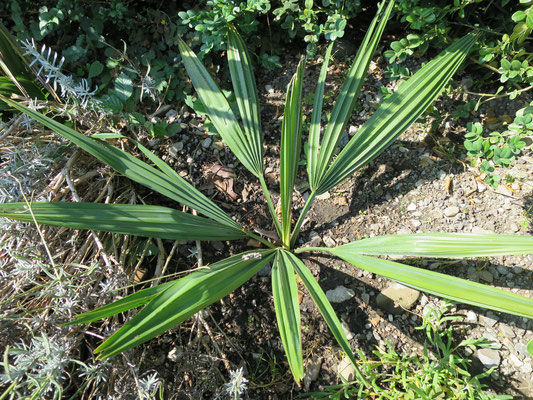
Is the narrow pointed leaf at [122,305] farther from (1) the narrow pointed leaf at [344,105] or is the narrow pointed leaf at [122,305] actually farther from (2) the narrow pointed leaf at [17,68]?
(2) the narrow pointed leaf at [17,68]

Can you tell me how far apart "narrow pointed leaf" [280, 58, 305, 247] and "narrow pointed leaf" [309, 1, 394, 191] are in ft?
0.37

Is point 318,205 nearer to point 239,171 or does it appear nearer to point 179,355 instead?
point 239,171

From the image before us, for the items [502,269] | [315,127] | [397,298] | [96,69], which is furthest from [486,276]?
[96,69]

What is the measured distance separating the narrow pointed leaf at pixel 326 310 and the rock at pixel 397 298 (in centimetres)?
35

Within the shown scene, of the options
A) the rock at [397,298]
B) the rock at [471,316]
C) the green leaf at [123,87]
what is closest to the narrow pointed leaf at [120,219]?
the rock at [397,298]

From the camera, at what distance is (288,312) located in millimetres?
1124

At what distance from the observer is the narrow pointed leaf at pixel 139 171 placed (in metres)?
1.17

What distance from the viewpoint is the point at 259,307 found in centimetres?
150

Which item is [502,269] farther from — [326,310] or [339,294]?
[326,310]

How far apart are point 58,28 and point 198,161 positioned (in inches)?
36.6

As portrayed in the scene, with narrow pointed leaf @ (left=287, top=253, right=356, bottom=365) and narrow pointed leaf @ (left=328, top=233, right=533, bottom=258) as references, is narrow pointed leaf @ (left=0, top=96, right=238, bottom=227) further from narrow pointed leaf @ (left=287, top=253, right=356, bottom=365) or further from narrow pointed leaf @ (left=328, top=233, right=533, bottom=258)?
narrow pointed leaf @ (left=328, top=233, right=533, bottom=258)

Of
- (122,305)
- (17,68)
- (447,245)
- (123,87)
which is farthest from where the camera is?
(123,87)

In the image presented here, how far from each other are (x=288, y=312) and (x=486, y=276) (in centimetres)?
75

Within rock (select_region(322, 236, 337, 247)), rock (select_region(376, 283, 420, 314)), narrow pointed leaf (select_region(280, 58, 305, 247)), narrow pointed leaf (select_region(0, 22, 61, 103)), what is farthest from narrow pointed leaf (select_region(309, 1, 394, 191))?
narrow pointed leaf (select_region(0, 22, 61, 103))
